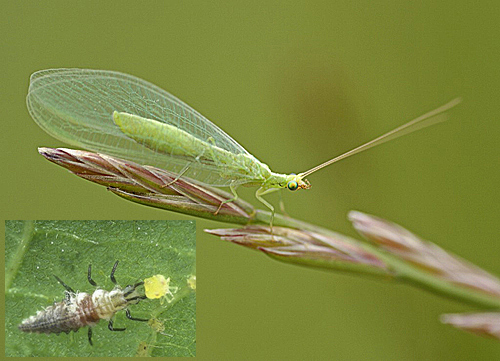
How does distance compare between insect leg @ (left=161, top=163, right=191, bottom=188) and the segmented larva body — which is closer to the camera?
insect leg @ (left=161, top=163, right=191, bottom=188)

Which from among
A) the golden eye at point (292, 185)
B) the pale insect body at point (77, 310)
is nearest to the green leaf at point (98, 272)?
the pale insect body at point (77, 310)

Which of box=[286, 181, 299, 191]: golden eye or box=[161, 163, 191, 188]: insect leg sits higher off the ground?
box=[286, 181, 299, 191]: golden eye

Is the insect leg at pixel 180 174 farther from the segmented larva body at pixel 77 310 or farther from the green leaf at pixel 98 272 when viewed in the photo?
the segmented larva body at pixel 77 310

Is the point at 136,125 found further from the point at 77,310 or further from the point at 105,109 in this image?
the point at 77,310

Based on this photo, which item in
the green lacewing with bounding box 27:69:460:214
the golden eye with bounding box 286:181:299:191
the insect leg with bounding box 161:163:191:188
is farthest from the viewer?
the golden eye with bounding box 286:181:299:191

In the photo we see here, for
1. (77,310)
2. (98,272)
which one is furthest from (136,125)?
(77,310)

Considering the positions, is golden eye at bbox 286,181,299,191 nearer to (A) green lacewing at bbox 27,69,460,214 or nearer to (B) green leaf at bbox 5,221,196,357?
(A) green lacewing at bbox 27,69,460,214

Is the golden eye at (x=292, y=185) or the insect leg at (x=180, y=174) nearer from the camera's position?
the insect leg at (x=180, y=174)

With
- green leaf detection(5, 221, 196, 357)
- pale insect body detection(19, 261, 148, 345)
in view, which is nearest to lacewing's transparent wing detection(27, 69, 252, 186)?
green leaf detection(5, 221, 196, 357)
